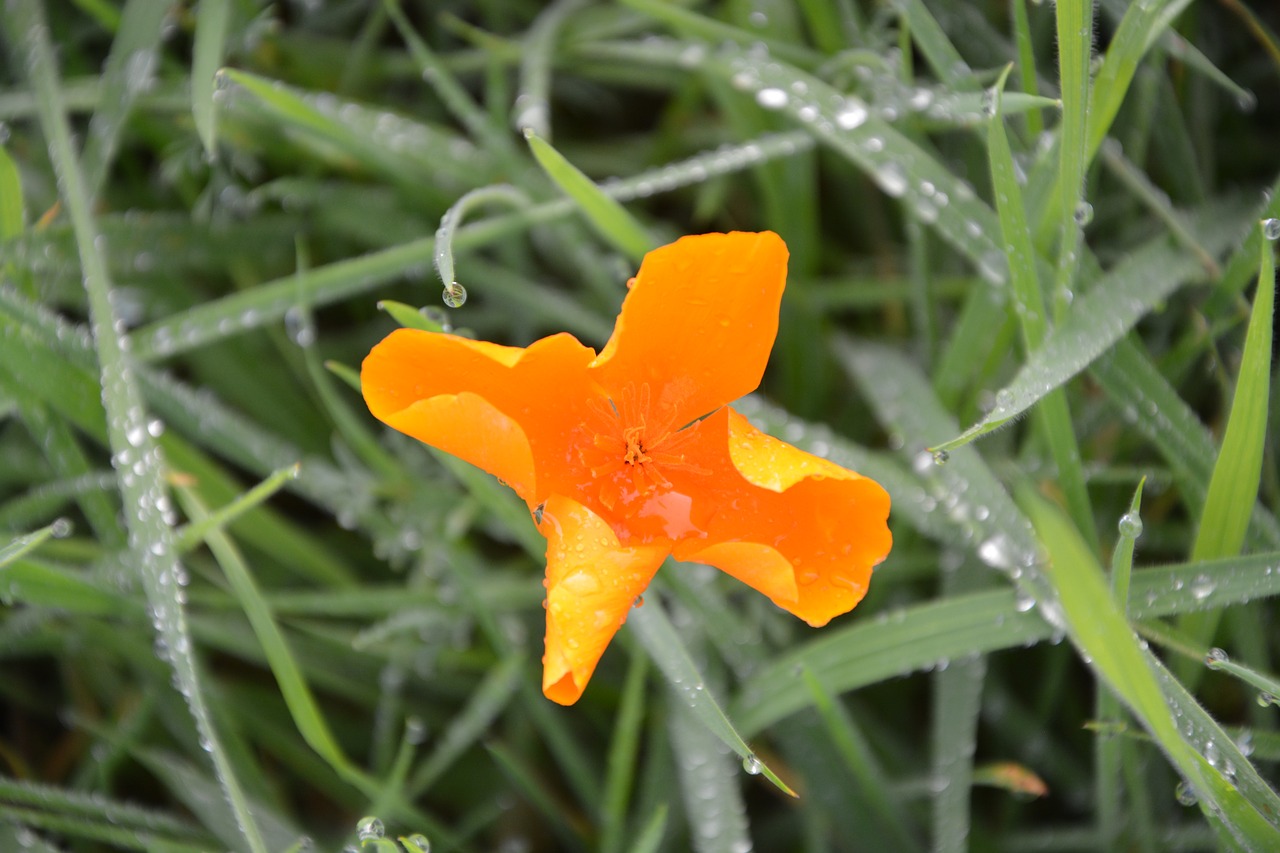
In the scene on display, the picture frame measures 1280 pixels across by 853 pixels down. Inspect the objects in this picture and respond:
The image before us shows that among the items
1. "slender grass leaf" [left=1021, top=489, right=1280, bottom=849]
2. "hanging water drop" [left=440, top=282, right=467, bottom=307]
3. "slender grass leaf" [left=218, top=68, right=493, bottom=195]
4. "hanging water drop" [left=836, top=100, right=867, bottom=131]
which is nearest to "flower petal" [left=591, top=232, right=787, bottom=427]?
"hanging water drop" [left=440, top=282, right=467, bottom=307]

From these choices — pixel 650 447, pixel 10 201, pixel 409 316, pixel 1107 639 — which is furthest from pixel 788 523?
pixel 10 201

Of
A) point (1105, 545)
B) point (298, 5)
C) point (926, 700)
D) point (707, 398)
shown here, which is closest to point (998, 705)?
point (926, 700)

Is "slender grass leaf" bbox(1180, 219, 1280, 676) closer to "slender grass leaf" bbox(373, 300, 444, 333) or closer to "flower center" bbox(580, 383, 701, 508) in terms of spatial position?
"flower center" bbox(580, 383, 701, 508)

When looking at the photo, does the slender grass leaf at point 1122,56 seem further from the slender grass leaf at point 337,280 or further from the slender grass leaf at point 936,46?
the slender grass leaf at point 337,280

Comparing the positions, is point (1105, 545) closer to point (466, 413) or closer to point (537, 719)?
point (537, 719)

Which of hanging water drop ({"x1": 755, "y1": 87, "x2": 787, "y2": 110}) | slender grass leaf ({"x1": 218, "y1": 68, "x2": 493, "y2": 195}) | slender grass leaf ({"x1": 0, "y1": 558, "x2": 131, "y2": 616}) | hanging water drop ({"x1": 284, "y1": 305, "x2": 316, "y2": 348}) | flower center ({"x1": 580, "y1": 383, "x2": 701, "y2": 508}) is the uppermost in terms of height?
slender grass leaf ({"x1": 218, "y1": 68, "x2": 493, "y2": 195})

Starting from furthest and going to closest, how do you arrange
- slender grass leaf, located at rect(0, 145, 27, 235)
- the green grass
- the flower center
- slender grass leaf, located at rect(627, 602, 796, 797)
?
1. slender grass leaf, located at rect(0, 145, 27, 235)
2. the green grass
3. the flower center
4. slender grass leaf, located at rect(627, 602, 796, 797)

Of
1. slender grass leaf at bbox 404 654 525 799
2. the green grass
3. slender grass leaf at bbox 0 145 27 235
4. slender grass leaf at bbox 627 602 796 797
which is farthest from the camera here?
slender grass leaf at bbox 404 654 525 799
